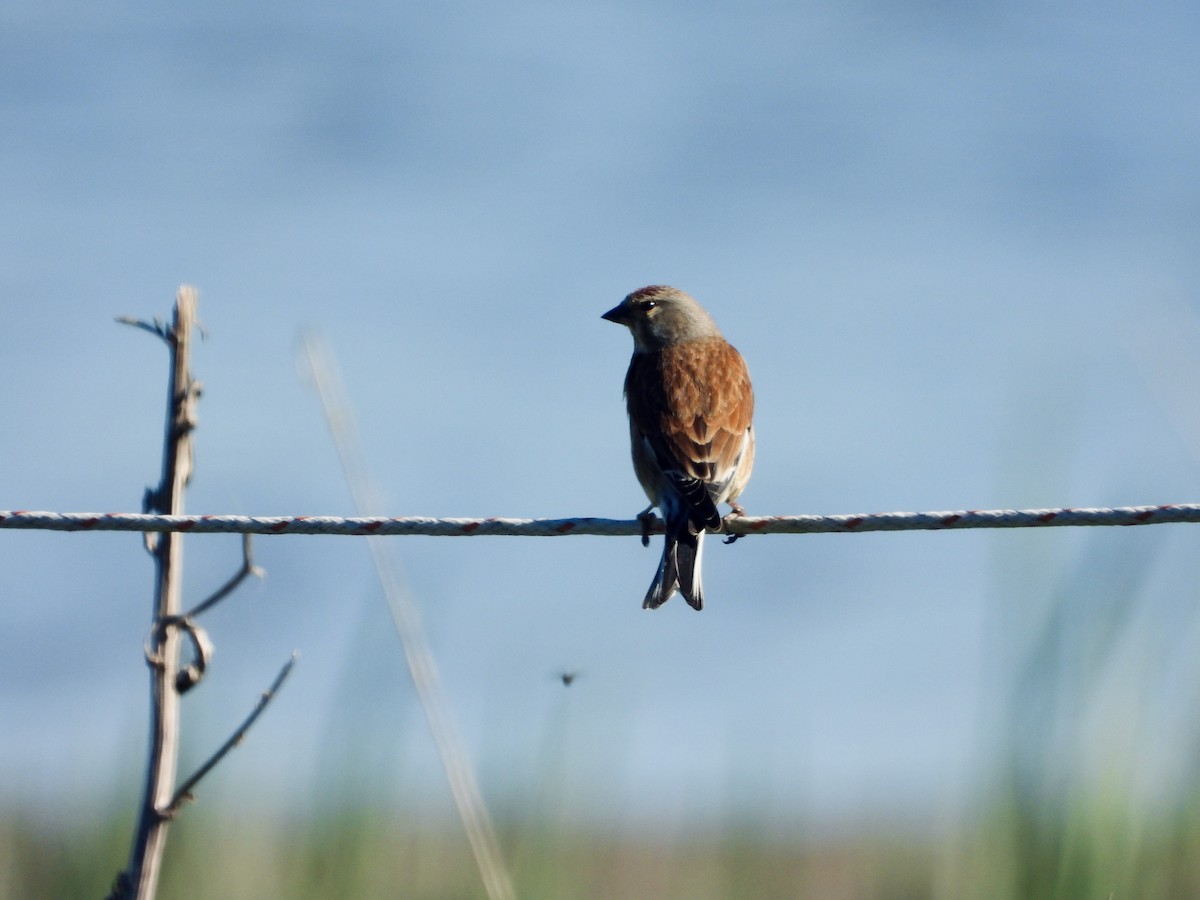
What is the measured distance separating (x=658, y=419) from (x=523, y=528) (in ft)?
6.40

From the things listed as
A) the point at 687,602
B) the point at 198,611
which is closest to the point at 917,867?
the point at 687,602

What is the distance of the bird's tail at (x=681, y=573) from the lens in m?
4.02

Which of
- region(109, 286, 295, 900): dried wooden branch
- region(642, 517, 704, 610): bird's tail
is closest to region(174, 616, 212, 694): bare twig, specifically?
region(109, 286, 295, 900): dried wooden branch

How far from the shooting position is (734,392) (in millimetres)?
4883

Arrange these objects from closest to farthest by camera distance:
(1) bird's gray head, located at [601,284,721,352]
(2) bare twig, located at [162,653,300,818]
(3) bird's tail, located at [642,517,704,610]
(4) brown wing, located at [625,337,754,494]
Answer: (2) bare twig, located at [162,653,300,818] → (3) bird's tail, located at [642,517,704,610] → (4) brown wing, located at [625,337,754,494] → (1) bird's gray head, located at [601,284,721,352]

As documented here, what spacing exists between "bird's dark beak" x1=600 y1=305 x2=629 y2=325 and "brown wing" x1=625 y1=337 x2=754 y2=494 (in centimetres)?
41

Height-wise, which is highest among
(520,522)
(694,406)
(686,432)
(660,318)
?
(660,318)

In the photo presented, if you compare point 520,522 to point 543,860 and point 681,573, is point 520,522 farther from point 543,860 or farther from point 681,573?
point 681,573

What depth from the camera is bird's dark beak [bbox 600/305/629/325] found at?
18.8 ft

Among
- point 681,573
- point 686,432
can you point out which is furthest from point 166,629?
point 686,432

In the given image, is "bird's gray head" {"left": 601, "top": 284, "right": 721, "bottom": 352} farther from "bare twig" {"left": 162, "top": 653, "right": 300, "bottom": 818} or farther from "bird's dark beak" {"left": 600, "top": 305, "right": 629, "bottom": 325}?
"bare twig" {"left": 162, "top": 653, "right": 300, "bottom": 818}

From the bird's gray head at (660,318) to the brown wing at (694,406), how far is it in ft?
0.71

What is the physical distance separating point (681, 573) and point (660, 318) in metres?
1.79

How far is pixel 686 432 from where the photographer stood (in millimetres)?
4543
